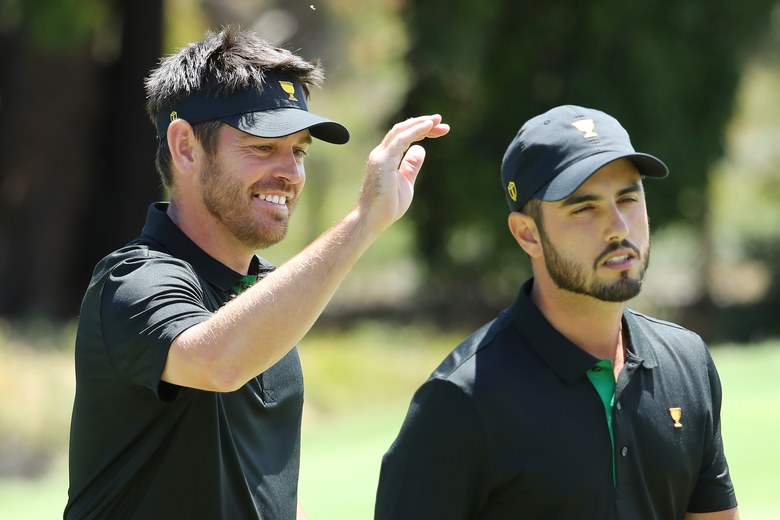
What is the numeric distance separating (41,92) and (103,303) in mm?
15660

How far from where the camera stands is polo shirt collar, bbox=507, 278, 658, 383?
3066mm

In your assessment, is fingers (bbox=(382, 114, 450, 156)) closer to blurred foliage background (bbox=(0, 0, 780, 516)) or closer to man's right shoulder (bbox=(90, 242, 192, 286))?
man's right shoulder (bbox=(90, 242, 192, 286))

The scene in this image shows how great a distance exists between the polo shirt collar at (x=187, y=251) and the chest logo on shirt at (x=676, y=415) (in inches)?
49.4

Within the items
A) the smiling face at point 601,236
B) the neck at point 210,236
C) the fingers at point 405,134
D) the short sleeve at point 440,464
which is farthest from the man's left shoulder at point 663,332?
the neck at point 210,236

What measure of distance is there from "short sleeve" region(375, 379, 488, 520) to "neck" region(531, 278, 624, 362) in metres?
0.41

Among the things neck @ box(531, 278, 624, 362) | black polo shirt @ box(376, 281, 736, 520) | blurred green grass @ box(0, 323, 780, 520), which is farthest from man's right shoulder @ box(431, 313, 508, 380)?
blurred green grass @ box(0, 323, 780, 520)

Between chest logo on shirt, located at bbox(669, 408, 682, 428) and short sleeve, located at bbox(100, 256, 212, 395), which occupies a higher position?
short sleeve, located at bbox(100, 256, 212, 395)

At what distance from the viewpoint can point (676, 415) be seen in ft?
10.2

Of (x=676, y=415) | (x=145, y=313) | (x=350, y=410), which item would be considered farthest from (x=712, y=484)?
(x=350, y=410)

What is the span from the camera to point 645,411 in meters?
3.09

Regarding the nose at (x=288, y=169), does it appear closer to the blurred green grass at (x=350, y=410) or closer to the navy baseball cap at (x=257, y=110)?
the navy baseball cap at (x=257, y=110)

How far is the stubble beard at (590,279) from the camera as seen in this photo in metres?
3.11

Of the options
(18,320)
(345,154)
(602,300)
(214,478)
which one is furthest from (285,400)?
(345,154)

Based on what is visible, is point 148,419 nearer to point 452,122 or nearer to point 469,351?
point 469,351
